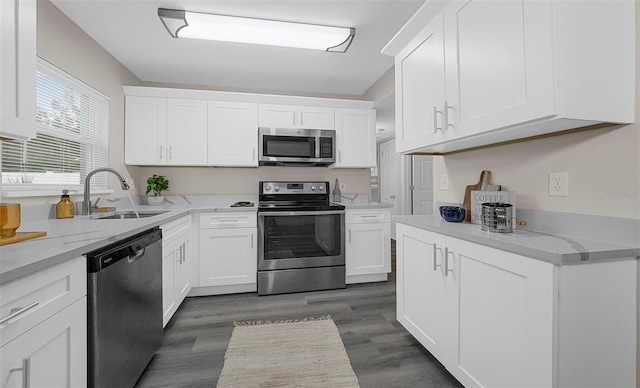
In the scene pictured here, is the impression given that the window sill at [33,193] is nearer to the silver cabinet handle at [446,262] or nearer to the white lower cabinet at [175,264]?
the white lower cabinet at [175,264]

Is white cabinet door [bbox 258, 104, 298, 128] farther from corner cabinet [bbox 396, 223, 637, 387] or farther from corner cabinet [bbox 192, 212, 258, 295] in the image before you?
corner cabinet [bbox 396, 223, 637, 387]

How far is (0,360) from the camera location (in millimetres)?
732

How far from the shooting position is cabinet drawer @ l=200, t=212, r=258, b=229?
2822mm

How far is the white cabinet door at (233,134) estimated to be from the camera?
319 cm

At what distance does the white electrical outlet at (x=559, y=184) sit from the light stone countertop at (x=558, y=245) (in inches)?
4.6

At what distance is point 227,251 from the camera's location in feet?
9.36

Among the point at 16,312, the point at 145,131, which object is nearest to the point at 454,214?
the point at 16,312

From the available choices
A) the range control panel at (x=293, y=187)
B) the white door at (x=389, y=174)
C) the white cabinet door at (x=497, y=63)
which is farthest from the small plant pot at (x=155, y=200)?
the white door at (x=389, y=174)

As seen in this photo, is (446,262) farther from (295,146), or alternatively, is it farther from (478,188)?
(295,146)

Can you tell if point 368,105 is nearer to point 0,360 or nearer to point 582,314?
point 582,314

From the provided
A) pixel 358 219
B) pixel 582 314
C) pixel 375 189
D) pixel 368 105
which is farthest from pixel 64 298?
pixel 375 189

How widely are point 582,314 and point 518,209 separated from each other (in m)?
0.66

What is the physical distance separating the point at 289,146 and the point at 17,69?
2323 millimetres

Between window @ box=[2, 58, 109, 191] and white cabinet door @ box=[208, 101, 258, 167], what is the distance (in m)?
0.98
